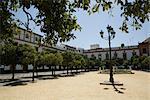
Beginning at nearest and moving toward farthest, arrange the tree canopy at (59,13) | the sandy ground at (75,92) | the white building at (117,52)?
the tree canopy at (59,13)
the sandy ground at (75,92)
the white building at (117,52)

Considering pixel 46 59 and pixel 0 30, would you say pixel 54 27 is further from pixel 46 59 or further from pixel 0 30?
pixel 46 59

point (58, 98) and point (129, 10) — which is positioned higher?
point (129, 10)

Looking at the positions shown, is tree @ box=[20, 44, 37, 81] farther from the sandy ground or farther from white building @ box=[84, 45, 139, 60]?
white building @ box=[84, 45, 139, 60]

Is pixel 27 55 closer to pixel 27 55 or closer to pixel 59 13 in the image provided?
pixel 27 55

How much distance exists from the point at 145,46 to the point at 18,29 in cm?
9511

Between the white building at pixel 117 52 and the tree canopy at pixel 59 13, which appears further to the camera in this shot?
the white building at pixel 117 52

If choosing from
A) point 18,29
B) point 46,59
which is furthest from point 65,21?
point 46,59

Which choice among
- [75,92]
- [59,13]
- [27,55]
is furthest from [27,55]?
[59,13]

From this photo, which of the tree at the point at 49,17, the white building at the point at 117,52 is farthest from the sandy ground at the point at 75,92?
the white building at the point at 117,52

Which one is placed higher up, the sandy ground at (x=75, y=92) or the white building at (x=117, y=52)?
the white building at (x=117, y=52)

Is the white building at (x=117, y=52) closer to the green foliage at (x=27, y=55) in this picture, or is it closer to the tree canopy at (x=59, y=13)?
the green foliage at (x=27, y=55)

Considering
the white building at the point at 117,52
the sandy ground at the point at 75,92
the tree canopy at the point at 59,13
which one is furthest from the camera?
the white building at the point at 117,52

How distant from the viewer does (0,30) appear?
6.78 meters

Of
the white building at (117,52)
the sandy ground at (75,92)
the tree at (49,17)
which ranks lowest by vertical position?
the sandy ground at (75,92)
